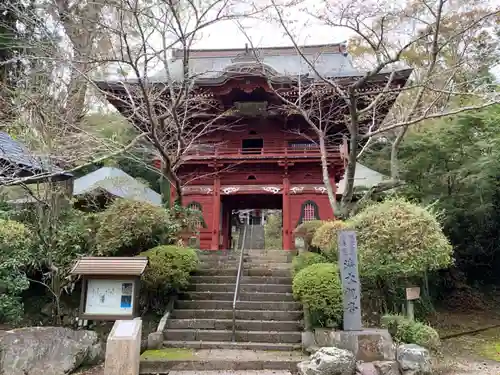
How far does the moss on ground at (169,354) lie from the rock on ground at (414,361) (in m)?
Answer: 3.15

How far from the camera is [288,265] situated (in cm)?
1003

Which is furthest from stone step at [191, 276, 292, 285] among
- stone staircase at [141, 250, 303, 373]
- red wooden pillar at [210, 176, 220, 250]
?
red wooden pillar at [210, 176, 220, 250]

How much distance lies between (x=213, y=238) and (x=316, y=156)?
4163 mm

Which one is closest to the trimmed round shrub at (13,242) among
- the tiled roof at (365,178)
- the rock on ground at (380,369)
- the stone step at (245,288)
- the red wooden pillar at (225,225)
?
the stone step at (245,288)

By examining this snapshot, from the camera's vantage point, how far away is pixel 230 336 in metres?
7.27

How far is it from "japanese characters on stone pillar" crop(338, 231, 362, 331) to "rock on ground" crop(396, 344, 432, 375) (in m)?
0.86

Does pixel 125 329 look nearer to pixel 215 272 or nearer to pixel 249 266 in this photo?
pixel 215 272

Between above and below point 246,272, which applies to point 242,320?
below

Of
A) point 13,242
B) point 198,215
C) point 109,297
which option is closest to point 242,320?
point 109,297

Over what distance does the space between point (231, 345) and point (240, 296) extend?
1.55 m

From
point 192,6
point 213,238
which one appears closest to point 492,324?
point 213,238

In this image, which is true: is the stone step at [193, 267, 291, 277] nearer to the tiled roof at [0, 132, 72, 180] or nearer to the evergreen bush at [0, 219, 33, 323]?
the evergreen bush at [0, 219, 33, 323]

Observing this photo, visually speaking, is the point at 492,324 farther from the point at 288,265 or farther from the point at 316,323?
the point at 316,323

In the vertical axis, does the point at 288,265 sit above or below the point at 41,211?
below
